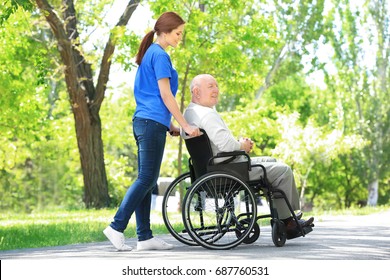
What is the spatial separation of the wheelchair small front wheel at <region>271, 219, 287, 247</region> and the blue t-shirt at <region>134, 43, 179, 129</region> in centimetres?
120

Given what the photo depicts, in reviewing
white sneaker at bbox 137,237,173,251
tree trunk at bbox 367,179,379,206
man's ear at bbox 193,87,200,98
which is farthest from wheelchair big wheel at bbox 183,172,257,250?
tree trunk at bbox 367,179,379,206

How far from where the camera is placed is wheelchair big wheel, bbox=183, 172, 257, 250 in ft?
23.9

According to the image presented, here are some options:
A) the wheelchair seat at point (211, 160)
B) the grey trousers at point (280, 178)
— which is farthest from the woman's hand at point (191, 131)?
the grey trousers at point (280, 178)

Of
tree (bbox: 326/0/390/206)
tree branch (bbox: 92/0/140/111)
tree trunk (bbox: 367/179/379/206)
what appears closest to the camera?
tree branch (bbox: 92/0/140/111)

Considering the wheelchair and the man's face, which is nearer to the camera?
the wheelchair

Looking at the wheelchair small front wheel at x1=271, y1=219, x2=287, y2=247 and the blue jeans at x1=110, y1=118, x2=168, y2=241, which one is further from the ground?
the blue jeans at x1=110, y1=118, x2=168, y2=241

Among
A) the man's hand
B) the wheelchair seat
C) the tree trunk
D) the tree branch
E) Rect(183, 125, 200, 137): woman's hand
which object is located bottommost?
the tree trunk

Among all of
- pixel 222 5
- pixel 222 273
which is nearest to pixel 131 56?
pixel 222 5

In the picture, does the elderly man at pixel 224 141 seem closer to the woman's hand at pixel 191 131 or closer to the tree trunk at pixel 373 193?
the woman's hand at pixel 191 131

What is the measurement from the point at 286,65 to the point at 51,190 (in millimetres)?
16364

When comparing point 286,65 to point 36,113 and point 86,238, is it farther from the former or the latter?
point 86,238

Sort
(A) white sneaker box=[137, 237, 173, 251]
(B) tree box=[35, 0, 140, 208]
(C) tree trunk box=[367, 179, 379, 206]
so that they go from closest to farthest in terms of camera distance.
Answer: (A) white sneaker box=[137, 237, 173, 251] < (B) tree box=[35, 0, 140, 208] < (C) tree trunk box=[367, 179, 379, 206]

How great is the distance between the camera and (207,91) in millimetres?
7598

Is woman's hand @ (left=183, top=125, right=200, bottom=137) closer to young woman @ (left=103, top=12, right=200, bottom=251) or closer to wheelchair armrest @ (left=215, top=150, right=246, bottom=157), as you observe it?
young woman @ (left=103, top=12, right=200, bottom=251)
